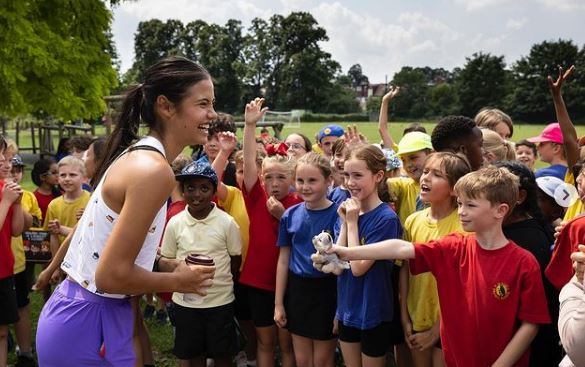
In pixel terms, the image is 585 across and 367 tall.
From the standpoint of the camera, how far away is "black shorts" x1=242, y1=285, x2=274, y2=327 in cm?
440

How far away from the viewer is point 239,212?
4.82 metres

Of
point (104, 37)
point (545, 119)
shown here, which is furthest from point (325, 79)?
point (104, 37)

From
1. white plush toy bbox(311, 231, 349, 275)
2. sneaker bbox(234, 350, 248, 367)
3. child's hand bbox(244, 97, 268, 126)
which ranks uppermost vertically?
child's hand bbox(244, 97, 268, 126)

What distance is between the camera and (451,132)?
13.4 feet

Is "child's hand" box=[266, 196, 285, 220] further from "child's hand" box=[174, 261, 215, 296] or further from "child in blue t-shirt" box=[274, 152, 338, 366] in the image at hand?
"child's hand" box=[174, 261, 215, 296]

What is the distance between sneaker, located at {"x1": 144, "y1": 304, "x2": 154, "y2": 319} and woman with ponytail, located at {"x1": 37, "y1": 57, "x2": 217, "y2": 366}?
4115 mm

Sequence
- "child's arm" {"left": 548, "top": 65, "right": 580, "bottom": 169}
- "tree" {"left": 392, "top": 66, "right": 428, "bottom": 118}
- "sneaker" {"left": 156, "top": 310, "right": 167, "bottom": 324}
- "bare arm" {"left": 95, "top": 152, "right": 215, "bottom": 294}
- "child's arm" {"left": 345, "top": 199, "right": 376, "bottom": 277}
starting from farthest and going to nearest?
"tree" {"left": 392, "top": 66, "right": 428, "bottom": 118} < "sneaker" {"left": 156, "top": 310, "right": 167, "bottom": 324} < "child's arm" {"left": 548, "top": 65, "right": 580, "bottom": 169} < "child's arm" {"left": 345, "top": 199, "right": 376, "bottom": 277} < "bare arm" {"left": 95, "top": 152, "right": 215, "bottom": 294}

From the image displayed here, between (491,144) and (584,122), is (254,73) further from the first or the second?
(491,144)

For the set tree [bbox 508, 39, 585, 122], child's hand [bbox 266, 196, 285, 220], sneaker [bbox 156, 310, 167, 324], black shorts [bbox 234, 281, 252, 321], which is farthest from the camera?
tree [bbox 508, 39, 585, 122]

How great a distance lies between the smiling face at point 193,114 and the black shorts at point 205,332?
221 centimetres

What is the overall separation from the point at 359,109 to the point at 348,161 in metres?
91.9

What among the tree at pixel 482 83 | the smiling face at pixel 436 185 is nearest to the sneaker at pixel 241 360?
the smiling face at pixel 436 185

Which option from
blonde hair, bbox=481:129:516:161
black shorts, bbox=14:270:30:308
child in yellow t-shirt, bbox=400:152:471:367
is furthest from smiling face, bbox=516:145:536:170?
black shorts, bbox=14:270:30:308

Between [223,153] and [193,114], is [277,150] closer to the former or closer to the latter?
[223,153]
